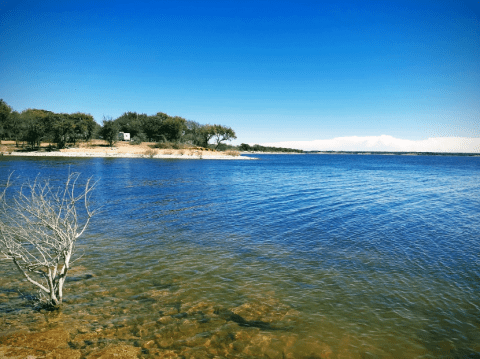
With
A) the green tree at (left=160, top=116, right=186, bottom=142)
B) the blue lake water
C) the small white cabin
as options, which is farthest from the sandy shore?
the blue lake water

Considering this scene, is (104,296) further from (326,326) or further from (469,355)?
(469,355)

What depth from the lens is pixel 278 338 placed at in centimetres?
607

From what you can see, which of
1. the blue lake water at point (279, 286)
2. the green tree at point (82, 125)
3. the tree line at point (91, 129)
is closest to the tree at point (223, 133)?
the tree line at point (91, 129)

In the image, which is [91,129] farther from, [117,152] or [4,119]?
[4,119]

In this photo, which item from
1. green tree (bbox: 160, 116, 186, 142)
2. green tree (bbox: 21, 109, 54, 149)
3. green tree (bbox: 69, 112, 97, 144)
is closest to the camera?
green tree (bbox: 21, 109, 54, 149)

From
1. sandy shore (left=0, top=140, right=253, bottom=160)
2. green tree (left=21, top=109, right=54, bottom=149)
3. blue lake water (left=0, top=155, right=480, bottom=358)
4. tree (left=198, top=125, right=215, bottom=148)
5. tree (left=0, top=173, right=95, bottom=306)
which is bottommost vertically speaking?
blue lake water (left=0, top=155, right=480, bottom=358)

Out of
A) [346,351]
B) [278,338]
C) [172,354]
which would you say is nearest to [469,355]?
[346,351]

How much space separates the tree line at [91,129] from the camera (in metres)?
84.1

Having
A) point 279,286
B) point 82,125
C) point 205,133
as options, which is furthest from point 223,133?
point 279,286

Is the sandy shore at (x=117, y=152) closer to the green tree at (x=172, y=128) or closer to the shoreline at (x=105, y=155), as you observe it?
the shoreline at (x=105, y=155)

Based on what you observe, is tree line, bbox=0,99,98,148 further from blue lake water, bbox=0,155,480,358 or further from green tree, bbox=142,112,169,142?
blue lake water, bbox=0,155,480,358

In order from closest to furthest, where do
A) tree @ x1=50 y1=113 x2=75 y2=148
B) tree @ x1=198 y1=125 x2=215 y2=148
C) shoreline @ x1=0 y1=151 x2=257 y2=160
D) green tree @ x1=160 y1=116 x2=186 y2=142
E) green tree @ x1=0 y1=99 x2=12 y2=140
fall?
1. shoreline @ x1=0 y1=151 x2=257 y2=160
2. green tree @ x1=0 y1=99 x2=12 y2=140
3. tree @ x1=50 y1=113 x2=75 y2=148
4. green tree @ x1=160 y1=116 x2=186 y2=142
5. tree @ x1=198 y1=125 x2=215 y2=148

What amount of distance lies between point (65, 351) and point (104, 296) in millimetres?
2171

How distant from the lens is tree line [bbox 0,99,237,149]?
276 feet
